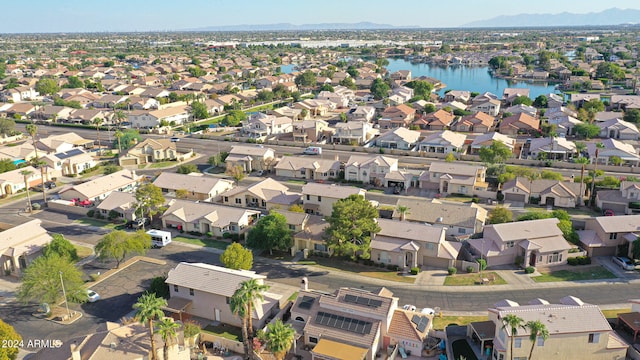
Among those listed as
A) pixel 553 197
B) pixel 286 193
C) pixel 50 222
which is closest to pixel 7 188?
pixel 50 222

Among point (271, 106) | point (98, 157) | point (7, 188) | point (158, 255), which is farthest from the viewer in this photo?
point (271, 106)

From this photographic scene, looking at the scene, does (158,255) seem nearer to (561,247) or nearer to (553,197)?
(561,247)

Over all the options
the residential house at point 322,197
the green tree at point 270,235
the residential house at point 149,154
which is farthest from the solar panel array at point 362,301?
the residential house at point 149,154

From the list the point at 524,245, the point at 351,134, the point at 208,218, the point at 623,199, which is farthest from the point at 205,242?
the point at 623,199

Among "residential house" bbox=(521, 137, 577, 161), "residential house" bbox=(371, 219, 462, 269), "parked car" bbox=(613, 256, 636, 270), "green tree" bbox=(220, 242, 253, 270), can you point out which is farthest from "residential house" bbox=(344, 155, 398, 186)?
"green tree" bbox=(220, 242, 253, 270)

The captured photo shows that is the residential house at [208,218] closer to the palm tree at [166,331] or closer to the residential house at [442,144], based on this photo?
the palm tree at [166,331]

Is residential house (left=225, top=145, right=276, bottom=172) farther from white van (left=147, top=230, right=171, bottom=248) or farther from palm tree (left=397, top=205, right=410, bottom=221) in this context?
palm tree (left=397, top=205, right=410, bottom=221)
